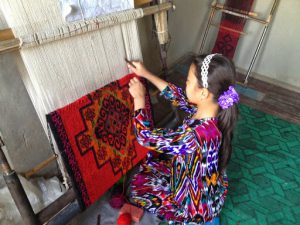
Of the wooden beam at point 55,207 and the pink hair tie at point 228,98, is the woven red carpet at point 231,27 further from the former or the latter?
the wooden beam at point 55,207

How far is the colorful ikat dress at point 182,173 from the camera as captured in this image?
117cm

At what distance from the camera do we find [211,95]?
1.15 meters

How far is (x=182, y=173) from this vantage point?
136 cm

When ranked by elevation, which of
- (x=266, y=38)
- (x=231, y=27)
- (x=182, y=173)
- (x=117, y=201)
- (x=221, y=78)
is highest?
(x=221, y=78)

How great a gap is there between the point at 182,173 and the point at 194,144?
10.3 inches

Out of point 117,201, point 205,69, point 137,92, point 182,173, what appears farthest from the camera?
point 117,201

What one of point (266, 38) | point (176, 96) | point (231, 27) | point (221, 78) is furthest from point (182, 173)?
point (266, 38)

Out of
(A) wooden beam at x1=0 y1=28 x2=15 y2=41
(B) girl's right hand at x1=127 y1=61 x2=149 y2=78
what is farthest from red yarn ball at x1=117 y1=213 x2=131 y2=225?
(A) wooden beam at x1=0 y1=28 x2=15 y2=41

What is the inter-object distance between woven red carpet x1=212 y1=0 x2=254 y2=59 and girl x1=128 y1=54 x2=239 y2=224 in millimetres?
1429

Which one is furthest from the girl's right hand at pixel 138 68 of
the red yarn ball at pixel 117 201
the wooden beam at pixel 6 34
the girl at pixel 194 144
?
the red yarn ball at pixel 117 201

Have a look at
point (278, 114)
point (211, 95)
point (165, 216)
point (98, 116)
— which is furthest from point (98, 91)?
point (278, 114)

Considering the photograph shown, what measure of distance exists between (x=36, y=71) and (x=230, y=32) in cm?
211

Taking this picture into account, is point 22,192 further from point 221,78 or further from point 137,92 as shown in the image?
point 221,78

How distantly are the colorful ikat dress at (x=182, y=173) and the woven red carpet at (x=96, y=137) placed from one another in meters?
0.13
